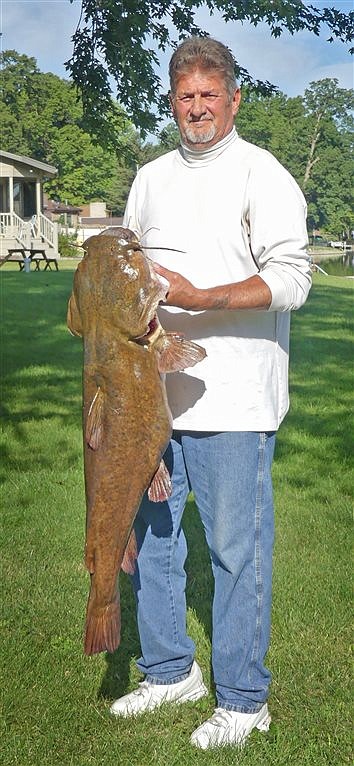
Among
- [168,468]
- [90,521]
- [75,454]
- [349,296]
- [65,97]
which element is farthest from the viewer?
[65,97]

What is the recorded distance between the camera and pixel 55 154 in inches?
2896

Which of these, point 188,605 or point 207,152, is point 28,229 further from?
point 207,152

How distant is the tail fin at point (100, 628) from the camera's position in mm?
3189

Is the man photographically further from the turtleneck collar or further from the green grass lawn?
the green grass lawn

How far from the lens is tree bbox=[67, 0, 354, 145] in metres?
8.70

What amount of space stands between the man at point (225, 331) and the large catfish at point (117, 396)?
0.14 m

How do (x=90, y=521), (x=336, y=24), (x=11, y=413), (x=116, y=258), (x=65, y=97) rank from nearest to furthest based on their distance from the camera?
(x=116, y=258), (x=90, y=521), (x=11, y=413), (x=336, y=24), (x=65, y=97)

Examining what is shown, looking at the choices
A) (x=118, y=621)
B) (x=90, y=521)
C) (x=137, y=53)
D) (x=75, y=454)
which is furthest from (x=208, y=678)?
(x=137, y=53)

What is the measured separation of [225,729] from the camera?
3.56 meters

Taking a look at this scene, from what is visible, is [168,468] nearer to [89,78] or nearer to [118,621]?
[118,621]

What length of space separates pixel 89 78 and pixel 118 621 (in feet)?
24.3

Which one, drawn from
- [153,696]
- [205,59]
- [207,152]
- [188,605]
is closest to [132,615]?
[188,605]

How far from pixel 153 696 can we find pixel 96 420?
4.65 ft

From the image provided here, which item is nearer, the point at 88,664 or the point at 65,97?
the point at 88,664
